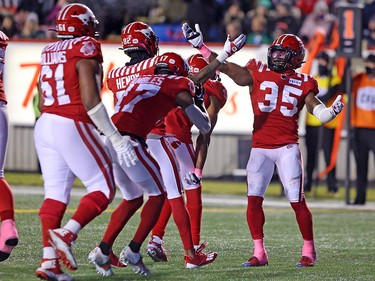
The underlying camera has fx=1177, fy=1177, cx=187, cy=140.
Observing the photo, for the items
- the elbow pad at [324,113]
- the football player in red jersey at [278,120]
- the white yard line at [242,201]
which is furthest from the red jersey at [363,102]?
the elbow pad at [324,113]

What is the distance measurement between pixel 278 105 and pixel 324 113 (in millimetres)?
371

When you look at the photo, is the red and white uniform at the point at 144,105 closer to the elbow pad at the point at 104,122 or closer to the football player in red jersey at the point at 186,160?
the elbow pad at the point at 104,122

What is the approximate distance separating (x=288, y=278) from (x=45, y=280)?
170cm

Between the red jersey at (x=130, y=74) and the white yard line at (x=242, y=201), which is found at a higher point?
the red jersey at (x=130, y=74)

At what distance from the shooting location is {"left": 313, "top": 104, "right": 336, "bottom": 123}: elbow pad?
8.91 meters

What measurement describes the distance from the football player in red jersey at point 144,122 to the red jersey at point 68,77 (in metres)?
0.58

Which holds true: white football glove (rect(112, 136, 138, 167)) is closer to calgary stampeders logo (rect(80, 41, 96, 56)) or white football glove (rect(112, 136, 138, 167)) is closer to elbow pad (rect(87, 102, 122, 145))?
elbow pad (rect(87, 102, 122, 145))

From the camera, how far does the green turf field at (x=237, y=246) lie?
320 inches

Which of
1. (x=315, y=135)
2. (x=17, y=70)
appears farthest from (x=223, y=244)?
(x=17, y=70)

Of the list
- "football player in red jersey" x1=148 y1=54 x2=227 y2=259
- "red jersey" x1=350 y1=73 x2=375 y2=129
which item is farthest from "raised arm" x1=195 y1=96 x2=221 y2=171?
"red jersey" x1=350 y1=73 x2=375 y2=129

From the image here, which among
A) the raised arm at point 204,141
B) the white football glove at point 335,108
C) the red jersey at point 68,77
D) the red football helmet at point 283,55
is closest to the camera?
the red jersey at point 68,77

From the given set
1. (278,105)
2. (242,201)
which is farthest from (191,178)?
(242,201)

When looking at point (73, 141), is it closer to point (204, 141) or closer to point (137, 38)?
point (137, 38)

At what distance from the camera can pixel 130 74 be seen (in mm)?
8570
